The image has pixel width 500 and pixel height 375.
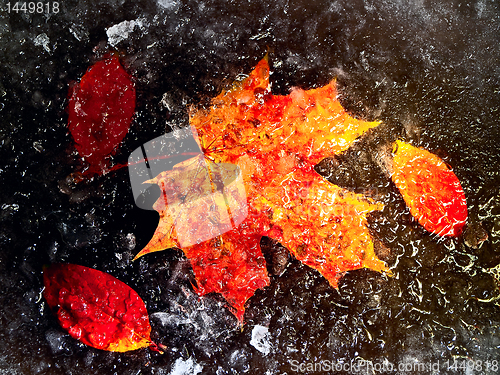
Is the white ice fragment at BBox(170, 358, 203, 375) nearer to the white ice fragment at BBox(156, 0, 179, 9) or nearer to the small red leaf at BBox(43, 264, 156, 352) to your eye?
the small red leaf at BBox(43, 264, 156, 352)

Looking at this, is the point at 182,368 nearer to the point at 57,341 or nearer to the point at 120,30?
the point at 57,341

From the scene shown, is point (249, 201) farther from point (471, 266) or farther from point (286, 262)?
point (471, 266)

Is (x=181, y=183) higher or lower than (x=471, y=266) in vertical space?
higher

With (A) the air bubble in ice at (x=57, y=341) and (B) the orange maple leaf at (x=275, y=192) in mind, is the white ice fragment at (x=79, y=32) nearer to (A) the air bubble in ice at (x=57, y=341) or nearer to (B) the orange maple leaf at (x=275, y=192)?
(B) the orange maple leaf at (x=275, y=192)

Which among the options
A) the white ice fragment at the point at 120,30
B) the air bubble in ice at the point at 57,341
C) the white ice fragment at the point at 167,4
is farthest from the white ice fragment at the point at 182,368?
the white ice fragment at the point at 167,4

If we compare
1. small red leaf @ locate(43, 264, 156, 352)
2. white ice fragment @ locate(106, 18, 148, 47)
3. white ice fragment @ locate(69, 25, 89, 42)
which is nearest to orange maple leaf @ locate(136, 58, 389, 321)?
small red leaf @ locate(43, 264, 156, 352)

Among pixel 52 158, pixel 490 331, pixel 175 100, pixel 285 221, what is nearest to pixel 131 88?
pixel 175 100

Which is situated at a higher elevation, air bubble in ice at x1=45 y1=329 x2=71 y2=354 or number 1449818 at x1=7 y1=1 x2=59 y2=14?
number 1449818 at x1=7 y1=1 x2=59 y2=14
